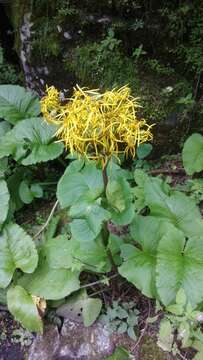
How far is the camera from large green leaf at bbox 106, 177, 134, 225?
201 cm

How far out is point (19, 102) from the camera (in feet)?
10.8

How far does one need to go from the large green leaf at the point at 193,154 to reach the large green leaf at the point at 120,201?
863 mm

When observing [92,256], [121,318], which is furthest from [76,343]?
[92,256]

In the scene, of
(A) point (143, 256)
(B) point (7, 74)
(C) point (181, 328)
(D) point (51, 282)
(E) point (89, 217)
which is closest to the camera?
(E) point (89, 217)

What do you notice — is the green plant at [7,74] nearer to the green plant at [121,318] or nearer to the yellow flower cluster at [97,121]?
the green plant at [121,318]

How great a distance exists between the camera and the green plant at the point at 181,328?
81.4 inches

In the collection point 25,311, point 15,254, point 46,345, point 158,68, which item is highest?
point 158,68

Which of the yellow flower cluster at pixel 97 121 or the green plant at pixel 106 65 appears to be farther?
the green plant at pixel 106 65

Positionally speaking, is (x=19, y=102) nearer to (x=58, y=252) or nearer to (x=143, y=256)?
(x=58, y=252)

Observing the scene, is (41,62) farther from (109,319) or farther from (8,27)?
(109,319)

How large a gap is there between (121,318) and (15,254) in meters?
0.68

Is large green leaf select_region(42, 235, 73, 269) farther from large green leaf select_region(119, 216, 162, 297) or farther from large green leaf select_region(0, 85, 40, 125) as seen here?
large green leaf select_region(0, 85, 40, 125)

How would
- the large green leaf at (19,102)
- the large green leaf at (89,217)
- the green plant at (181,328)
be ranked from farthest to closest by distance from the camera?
A: the large green leaf at (19,102) < the green plant at (181,328) < the large green leaf at (89,217)

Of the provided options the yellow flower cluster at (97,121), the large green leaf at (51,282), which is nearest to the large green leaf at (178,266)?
the large green leaf at (51,282)
